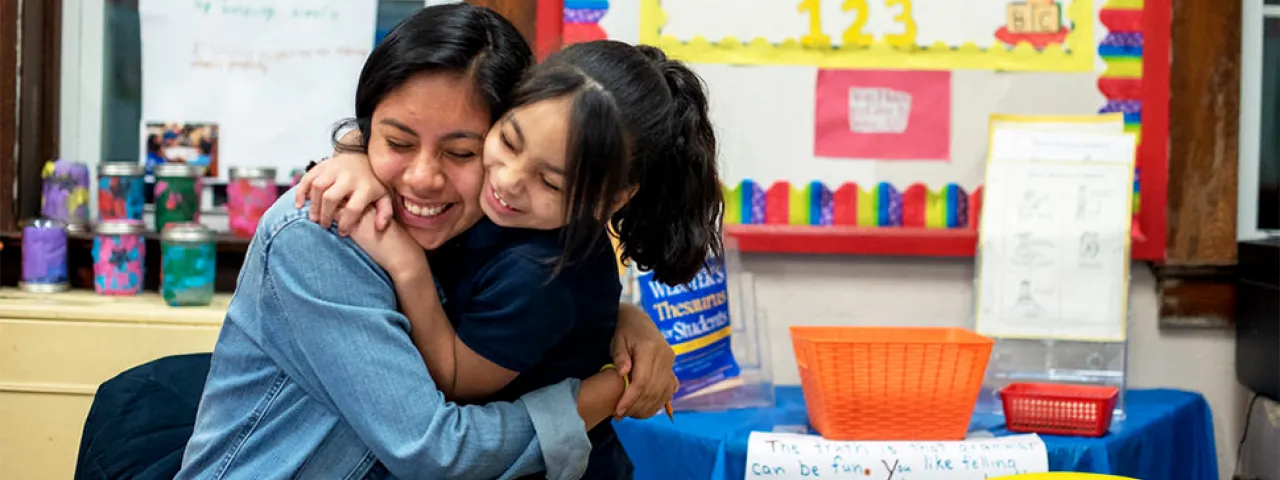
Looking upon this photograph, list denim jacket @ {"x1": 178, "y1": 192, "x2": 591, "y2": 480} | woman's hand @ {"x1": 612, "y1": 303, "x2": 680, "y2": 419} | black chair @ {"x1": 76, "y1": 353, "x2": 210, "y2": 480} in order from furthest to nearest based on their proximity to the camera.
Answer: black chair @ {"x1": 76, "y1": 353, "x2": 210, "y2": 480} < woman's hand @ {"x1": 612, "y1": 303, "x2": 680, "y2": 419} < denim jacket @ {"x1": 178, "y1": 192, "x2": 591, "y2": 480}

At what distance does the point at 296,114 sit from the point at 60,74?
22.2 inches

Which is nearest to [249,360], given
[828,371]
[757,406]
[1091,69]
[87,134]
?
[828,371]

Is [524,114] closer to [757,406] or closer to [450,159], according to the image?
[450,159]

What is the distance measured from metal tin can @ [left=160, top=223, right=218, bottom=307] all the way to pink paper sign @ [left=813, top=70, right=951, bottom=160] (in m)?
1.33

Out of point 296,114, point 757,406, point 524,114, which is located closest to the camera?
point 524,114

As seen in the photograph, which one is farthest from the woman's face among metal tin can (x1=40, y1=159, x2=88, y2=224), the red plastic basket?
metal tin can (x1=40, y1=159, x2=88, y2=224)

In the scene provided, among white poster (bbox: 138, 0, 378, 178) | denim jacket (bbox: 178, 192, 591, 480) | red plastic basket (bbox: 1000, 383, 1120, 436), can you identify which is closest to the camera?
denim jacket (bbox: 178, 192, 591, 480)

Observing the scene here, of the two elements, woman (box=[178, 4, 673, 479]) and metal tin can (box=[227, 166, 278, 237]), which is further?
metal tin can (box=[227, 166, 278, 237])

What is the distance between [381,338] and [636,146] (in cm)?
32

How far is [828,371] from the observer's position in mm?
1828

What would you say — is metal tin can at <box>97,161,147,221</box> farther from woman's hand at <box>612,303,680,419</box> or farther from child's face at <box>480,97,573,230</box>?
child's face at <box>480,97,573,230</box>

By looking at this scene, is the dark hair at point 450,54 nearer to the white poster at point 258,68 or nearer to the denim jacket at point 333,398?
the denim jacket at point 333,398

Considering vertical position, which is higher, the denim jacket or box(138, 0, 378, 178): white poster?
box(138, 0, 378, 178): white poster

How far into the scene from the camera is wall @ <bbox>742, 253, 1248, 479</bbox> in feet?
Answer: 8.04
